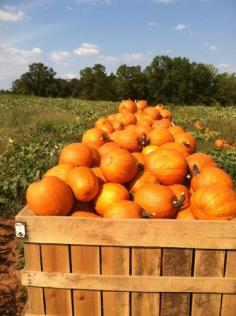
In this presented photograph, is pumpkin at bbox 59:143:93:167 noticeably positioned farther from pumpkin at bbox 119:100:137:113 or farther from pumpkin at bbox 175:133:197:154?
pumpkin at bbox 119:100:137:113

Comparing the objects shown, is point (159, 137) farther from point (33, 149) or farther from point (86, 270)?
point (33, 149)

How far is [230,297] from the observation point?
7.00 ft

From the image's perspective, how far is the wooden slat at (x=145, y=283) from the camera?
2.08 m

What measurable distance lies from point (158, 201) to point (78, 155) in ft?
2.66

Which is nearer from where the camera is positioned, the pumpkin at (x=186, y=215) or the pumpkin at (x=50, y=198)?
the pumpkin at (x=50, y=198)

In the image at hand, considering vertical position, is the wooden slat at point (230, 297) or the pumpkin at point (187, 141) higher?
the pumpkin at point (187, 141)

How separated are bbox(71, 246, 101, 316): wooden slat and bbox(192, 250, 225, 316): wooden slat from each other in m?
0.60

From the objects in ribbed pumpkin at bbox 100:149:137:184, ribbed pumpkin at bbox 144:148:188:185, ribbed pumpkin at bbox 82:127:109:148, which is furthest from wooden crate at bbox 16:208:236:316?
ribbed pumpkin at bbox 82:127:109:148

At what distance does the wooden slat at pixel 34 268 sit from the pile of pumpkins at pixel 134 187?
0.23m

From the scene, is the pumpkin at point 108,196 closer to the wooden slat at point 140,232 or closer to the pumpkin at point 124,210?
the pumpkin at point 124,210

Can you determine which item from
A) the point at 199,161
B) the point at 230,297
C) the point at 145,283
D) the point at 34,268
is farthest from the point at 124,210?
the point at 199,161

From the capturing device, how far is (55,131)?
12.8m

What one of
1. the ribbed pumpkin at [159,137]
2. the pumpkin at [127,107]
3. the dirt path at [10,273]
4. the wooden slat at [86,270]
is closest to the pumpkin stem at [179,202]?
the wooden slat at [86,270]

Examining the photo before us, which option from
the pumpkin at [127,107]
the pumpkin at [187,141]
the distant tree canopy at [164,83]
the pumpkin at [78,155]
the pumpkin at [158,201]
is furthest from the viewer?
the distant tree canopy at [164,83]
